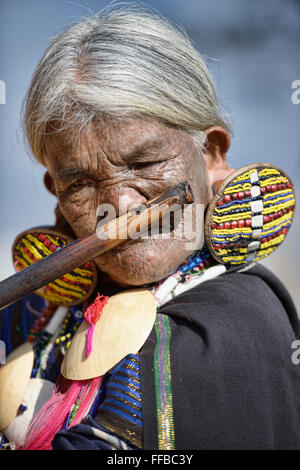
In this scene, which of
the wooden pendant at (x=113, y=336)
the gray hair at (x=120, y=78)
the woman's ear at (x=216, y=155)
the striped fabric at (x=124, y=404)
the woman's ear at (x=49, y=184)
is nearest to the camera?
the striped fabric at (x=124, y=404)

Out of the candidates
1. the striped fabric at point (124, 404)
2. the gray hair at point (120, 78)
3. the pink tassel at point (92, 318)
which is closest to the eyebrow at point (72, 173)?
the gray hair at point (120, 78)

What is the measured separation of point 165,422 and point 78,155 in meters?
0.80

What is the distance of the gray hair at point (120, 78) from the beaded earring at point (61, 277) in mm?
304

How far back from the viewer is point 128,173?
160cm

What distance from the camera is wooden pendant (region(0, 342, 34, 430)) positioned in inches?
66.2

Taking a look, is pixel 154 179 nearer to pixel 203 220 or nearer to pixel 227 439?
pixel 203 220

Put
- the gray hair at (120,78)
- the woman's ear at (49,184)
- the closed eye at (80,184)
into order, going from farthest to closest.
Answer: the woman's ear at (49,184) → the closed eye at (80,184) → the gray hair at (120,78)

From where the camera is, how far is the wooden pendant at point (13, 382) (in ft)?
5.51

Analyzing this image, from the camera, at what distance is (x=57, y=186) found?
172 cm

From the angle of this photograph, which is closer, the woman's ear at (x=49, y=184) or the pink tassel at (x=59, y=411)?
the pink tassel at (x=59, y=411)

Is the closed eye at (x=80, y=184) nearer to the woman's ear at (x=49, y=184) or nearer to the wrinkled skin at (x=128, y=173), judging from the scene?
the wrinkled skin at (x=128, y=173)

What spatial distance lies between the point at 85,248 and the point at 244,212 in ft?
1.65

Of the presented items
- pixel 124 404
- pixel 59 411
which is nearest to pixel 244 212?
pixel 124 404
